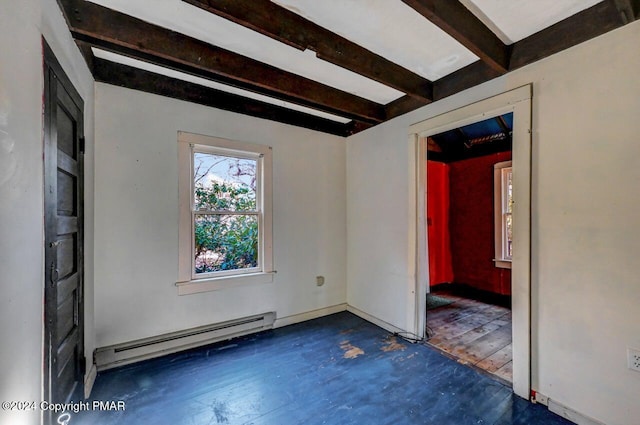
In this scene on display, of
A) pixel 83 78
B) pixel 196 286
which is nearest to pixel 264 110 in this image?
pixel 83 78

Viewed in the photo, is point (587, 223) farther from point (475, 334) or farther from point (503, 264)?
point (503, 264)

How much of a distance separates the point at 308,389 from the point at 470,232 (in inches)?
157

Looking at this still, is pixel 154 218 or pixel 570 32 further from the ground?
pixel 570 32

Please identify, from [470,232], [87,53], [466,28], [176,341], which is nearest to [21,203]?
[87,53]

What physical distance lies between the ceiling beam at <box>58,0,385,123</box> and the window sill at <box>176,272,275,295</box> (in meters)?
1.94

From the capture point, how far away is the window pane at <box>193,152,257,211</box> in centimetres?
277

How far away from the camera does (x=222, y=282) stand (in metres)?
2.80

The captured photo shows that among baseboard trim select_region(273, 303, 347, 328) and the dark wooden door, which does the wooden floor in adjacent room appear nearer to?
baseboard trim select_region(273, 303, 347, 328)

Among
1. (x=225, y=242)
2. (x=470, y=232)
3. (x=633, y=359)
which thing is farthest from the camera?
(x=470, y=232)

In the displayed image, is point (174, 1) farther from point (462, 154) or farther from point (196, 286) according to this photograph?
point (462, 154)

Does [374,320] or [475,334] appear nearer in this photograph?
[475,334]

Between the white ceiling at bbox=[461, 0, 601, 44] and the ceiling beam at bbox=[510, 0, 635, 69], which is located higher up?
the white ceiling at bbox=[461, 0, 601, 44]

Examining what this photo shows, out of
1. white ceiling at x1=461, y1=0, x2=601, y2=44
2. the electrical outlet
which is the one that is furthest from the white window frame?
the electrical outlet

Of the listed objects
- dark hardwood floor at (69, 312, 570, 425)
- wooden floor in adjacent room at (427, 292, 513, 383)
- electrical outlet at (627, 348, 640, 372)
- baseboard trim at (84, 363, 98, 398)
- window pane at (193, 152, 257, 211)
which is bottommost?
wooden floor in adjacent room at (427, 292, 513, 383)
